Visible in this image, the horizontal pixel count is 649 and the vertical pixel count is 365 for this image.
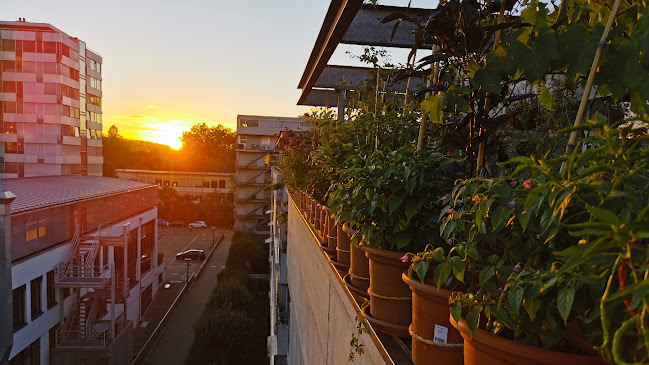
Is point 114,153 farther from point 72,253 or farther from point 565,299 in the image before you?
point 565,299

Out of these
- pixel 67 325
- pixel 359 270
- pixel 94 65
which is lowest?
pixel 67 325

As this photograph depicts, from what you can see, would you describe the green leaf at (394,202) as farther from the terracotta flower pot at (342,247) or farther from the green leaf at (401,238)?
the terracotta flower pot at (342,247)

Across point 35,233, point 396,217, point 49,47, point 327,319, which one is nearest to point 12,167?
point 49,47

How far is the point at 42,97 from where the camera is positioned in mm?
18875

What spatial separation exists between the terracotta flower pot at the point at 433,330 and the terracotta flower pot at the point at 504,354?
0.17m

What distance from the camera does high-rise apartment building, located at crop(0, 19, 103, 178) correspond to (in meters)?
16.6

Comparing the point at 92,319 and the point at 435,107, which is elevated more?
the point at 435,107

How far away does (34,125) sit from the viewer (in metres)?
18.2

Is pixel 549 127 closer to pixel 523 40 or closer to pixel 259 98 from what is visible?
pixel 523 40

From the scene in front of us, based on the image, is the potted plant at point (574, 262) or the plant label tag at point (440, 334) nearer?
the potted plant at point (574, 262)

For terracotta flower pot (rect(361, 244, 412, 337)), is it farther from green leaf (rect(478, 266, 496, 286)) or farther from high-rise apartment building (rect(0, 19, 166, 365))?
high-rise apartment building (rect(0, 19, 166, 365))

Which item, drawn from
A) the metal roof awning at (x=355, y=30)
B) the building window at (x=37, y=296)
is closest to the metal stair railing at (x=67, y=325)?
the building window at (x=37, y=296)

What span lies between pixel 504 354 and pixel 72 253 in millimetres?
13890

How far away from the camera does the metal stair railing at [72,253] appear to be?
11.6m
